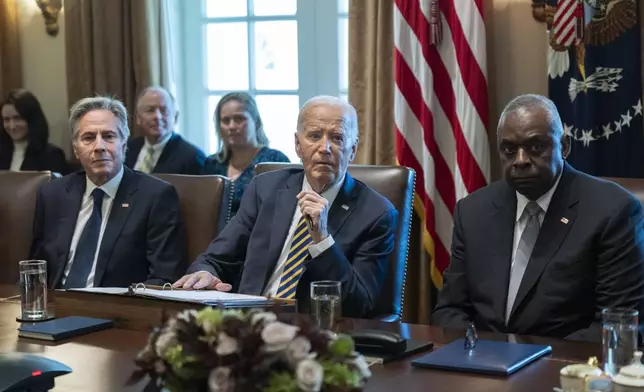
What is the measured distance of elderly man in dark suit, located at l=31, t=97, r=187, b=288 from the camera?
127 inches

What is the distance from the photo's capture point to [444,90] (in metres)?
4.06

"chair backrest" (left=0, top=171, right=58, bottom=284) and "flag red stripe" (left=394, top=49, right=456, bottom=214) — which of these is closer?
"chair backrest" (left=0, top=171, right=58, bottom=284)

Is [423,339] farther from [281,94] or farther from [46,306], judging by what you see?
[281,94]

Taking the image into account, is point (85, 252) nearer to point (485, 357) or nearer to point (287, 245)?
point (287, 245)

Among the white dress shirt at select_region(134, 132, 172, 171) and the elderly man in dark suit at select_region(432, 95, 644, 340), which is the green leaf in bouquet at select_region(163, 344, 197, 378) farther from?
the white dress shirt at select_region(134, 132, 172, 171)

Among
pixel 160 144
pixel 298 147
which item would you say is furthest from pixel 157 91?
pixel 298 147

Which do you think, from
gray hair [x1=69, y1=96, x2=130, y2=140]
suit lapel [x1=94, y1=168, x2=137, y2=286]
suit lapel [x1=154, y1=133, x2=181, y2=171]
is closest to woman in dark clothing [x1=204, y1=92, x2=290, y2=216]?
suit lapel [x1=154, y1=133, x2=181, y2=171]

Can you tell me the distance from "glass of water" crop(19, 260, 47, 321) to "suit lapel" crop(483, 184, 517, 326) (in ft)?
3.92

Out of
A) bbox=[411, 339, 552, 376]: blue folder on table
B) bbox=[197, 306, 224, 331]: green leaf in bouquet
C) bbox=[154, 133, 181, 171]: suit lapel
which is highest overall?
bbox=[154, 133, 181, 171]: suit lapel

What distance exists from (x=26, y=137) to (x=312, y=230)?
120 inches

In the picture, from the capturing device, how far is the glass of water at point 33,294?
2.35m

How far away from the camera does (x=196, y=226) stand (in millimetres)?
3275

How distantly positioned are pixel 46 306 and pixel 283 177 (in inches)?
39.1

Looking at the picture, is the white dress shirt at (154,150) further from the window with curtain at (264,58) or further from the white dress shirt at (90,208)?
the white dress shirt at (90,208)
